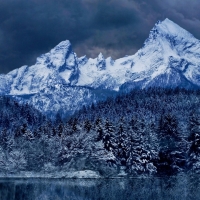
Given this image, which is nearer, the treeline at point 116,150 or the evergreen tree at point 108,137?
the treeline at point 116,150

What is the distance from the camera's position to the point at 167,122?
329 feet

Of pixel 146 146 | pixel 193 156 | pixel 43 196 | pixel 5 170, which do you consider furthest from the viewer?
pixel 5 170

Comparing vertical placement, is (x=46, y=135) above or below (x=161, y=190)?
above

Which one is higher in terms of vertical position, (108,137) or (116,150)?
(108,137)

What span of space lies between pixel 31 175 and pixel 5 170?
8630 mm

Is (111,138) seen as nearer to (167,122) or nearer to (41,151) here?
(167,122)

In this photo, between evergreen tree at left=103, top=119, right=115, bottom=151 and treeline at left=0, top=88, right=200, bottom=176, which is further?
evergreen tree at left=103, top=119, right=115, bottom=151

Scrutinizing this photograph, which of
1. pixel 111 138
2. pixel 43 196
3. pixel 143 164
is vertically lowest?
pixel 43 196

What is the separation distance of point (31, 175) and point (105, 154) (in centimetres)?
2393

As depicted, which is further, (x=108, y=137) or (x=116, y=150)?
(x=108, y=137)

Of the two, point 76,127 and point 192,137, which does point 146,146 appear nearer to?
point 192,137

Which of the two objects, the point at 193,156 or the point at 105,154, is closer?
the point at 193,156

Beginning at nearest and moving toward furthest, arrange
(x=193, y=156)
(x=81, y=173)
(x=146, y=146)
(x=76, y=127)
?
(x=193, y=156), (x=146, y=146), (x=81, y=173), (x=76, y=127)

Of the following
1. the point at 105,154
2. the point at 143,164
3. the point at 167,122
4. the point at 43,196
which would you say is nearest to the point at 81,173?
the point at 105,154
